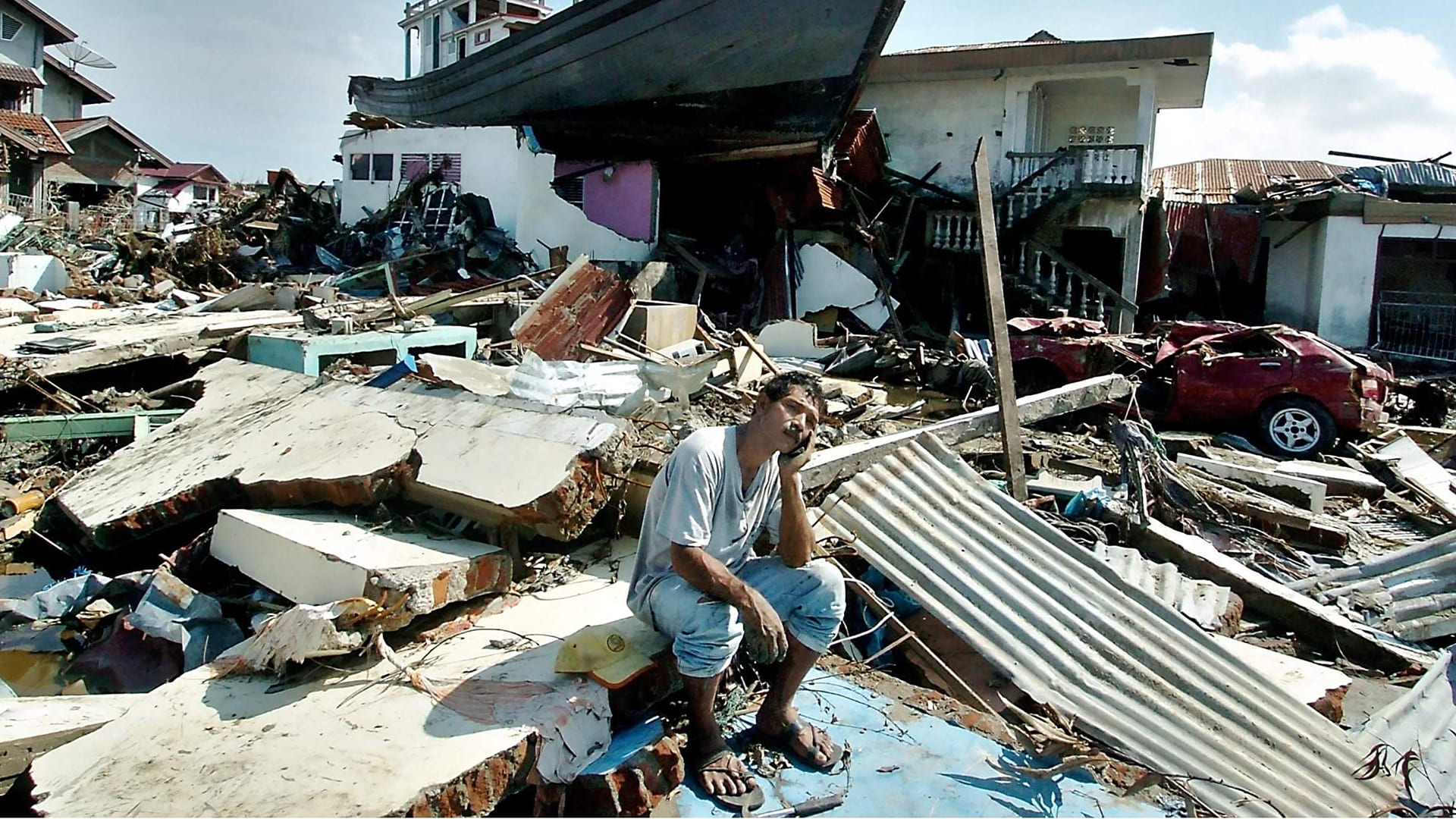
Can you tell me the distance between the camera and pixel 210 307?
12.9 m

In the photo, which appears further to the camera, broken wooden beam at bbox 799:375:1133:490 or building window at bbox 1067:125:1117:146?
building window at bbox 1067:125:1117:146

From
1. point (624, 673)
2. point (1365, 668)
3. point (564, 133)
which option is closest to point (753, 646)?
point (624, 673)

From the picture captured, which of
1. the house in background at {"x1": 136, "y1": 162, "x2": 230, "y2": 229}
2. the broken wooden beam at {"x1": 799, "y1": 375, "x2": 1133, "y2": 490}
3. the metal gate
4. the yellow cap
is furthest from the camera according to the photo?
the house in background at {"x1": 136, "y1": 162, "x2": 230, "y2": 229}

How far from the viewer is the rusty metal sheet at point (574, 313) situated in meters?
10.1

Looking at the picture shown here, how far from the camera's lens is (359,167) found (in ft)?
86.5

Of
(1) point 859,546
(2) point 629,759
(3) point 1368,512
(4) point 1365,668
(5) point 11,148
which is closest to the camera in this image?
(2) point 629,759

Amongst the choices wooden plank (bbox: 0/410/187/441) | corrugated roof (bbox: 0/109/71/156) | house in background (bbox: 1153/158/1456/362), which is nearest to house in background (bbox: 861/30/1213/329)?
house in background (bbox: 1153/158/1456/362)

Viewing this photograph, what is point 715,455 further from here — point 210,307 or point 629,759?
point 210,307

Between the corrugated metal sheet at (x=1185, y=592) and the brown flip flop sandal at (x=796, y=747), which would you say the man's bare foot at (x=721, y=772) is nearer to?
the brown flip flop sandal at (x=796, y=747)

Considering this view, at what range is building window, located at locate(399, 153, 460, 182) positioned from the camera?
23.1m

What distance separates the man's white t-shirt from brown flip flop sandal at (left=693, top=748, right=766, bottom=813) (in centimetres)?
53

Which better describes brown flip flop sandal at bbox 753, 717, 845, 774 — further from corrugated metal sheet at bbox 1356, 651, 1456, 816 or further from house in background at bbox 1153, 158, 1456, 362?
house in background at bbox 1153, 158, 1456, 362

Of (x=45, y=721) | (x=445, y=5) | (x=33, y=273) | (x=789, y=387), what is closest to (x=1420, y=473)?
(x=789, y=387)

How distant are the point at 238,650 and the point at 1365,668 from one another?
501cm
